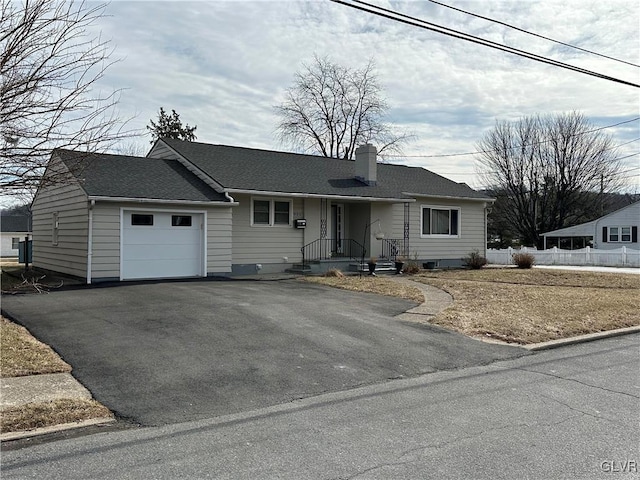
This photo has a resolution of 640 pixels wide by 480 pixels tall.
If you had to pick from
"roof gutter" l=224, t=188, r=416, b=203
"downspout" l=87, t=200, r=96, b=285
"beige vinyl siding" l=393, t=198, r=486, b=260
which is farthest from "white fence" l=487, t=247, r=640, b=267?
"downspout" l=87, t=200, r=96, b=285

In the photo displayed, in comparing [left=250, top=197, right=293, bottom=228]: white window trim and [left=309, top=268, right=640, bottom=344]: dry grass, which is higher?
[left=250, top=197, right=293, bottom=228]: white window trim

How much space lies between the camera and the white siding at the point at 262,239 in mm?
18906

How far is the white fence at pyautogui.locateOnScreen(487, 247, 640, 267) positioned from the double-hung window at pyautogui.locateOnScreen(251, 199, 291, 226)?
17941 mm

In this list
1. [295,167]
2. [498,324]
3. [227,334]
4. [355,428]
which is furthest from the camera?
[295,167]

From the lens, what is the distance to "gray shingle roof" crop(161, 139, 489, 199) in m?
19.6

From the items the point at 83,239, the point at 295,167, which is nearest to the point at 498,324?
the point at 83,239

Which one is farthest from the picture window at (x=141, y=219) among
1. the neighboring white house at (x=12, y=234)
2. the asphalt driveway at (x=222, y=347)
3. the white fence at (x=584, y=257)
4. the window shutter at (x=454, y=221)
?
the neighboring white house at (x=12, y=234)

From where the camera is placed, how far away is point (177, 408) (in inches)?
219

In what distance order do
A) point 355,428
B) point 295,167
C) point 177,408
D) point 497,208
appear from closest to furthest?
1. point 355,428
2. point 177,408
3. point 295,167
4. point 497,208

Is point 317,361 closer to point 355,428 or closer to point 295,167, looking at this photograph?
point 355,428

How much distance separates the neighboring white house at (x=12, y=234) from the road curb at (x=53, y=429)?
5156cm

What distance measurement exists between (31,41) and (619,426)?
290 inches

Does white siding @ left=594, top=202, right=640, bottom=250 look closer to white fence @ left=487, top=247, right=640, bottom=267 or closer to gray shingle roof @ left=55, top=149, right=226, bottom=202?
white fence @ left=487, top=247, right=640, bottom=267

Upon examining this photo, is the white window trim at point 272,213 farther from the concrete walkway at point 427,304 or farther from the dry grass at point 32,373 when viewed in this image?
the dry grass at point 32,373
